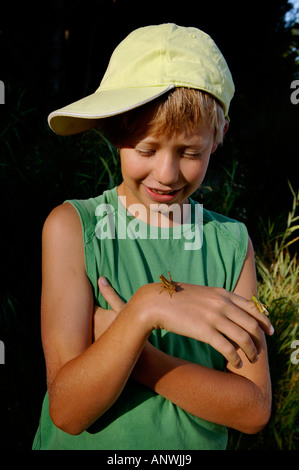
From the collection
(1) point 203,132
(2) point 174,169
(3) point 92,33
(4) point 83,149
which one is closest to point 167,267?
(2) point 174,169

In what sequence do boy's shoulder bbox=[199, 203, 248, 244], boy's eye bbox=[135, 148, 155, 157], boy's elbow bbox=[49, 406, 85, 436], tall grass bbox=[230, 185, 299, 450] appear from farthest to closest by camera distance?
tall grass bbox=[230, 185, 299, 450]
boy's shoulder bbox=[199, 203, 248, 244]
boy's eye bbox=[135, 148, 155, 157]
boy's elbow bbox=[49, 406, 85, 436]

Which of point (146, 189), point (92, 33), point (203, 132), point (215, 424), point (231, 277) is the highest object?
point (92, 33)

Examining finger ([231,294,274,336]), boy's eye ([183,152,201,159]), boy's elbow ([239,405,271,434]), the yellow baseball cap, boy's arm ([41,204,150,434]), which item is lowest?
boy's elbow ([239,405,271,434])

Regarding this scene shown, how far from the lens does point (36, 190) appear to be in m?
3.36

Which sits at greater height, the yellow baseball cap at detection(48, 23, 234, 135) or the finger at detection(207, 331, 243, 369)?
the yellow baseball cap at detection(48, 23, 234, 135)

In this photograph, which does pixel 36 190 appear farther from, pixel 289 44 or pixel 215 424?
pixel 289 44

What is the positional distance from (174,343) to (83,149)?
2981 mm

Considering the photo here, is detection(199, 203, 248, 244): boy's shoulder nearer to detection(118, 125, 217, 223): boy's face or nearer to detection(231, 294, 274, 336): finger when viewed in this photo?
detection(118, 125, 217, 223): boy's face

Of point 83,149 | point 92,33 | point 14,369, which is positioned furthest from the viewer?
point 92,33

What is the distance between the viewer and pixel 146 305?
1.23 metres

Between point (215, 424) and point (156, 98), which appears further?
point (215, 424)

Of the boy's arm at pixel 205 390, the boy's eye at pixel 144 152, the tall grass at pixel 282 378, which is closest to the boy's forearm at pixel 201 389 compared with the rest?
the boy's arm at pixel 205 390

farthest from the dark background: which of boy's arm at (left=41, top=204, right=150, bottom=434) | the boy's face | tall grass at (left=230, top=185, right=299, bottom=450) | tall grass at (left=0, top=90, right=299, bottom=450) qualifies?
the boy's face

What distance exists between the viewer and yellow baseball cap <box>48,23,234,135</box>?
1390mm
